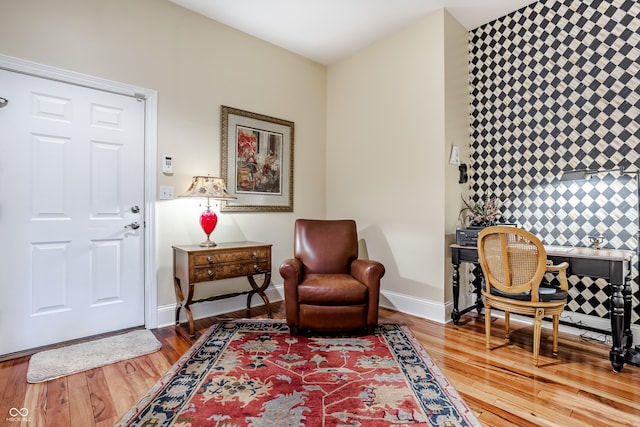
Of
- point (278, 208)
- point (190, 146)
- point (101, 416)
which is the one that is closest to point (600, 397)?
point (101, 416)

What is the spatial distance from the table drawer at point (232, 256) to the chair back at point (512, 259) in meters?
1.86

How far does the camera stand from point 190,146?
10.2ft

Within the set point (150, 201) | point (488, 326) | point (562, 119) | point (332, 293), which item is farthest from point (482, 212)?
point (150, 201)

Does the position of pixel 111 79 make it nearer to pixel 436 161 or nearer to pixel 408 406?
pixel 436 161

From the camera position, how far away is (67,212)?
2.54 meters

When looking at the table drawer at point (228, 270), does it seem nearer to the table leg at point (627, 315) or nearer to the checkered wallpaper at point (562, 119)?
the checkered wallpaper at point (562, 119)

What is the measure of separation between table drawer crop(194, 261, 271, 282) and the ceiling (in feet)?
7.65

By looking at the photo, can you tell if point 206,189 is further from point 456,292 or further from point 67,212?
point 456,292

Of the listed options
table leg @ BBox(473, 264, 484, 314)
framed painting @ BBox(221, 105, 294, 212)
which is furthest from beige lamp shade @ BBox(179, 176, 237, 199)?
table leg @ BBox(473, 264, 484, 314)

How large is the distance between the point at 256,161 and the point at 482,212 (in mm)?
2334

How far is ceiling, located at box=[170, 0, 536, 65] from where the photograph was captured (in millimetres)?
3010

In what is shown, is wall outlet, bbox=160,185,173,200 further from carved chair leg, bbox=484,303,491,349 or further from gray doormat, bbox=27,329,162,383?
carved chair leg, bbox=484,303,491,349

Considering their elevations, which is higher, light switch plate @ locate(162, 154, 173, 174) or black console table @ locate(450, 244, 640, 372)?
light switch plate @ locate(162, 154, 173, 174)

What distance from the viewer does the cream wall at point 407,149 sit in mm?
3176
